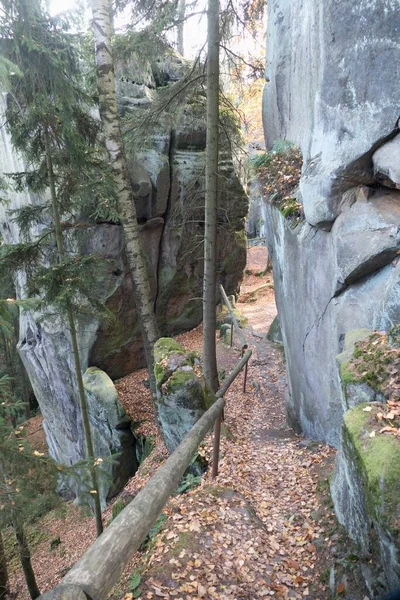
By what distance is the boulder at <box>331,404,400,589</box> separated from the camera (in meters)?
2.49

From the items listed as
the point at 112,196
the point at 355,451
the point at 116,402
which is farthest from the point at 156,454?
→ the point at 355,451

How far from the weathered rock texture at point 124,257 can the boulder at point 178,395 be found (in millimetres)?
3990

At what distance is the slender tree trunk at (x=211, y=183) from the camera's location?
7.46 m

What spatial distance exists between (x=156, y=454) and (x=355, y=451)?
21.3 feet

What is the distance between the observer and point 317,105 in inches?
236

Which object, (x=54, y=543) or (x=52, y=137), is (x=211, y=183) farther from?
(x=54, y=543)

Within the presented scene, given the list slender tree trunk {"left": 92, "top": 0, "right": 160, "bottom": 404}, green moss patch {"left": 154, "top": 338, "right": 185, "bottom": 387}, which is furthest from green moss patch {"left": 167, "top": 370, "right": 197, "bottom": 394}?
slender tree trunk {"left": 92, "top": 0, "right": 160, "bottom": 404}

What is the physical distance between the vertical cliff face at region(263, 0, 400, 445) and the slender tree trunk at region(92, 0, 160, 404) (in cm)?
319

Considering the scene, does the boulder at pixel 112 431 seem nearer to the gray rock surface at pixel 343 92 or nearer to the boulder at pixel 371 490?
the gray rock surface at pixel 343 92

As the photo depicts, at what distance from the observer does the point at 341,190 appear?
5.58 m

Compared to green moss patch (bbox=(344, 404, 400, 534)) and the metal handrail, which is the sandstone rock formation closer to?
green moss patch (bbox=(344, 404, 400, 534))

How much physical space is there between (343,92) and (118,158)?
4.34 metres

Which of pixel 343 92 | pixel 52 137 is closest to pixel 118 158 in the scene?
pixel 52 137

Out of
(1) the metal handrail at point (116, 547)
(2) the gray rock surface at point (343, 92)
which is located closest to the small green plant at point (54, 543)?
(1) the metal handrail at point (116, 547)
